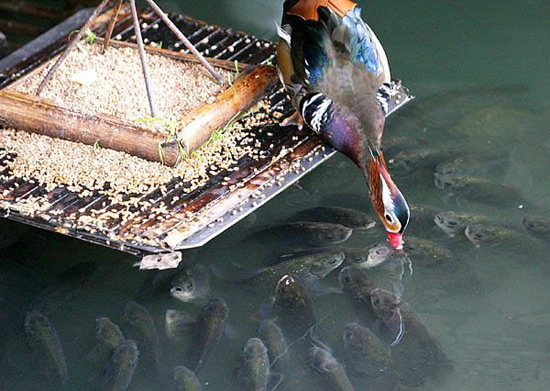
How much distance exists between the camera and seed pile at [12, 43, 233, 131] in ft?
17.0

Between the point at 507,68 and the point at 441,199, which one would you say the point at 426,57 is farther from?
the point at 441,199

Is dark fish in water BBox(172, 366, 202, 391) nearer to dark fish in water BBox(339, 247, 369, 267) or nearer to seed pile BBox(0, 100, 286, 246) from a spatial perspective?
seed pile BBox(0, 100, 286, 246)

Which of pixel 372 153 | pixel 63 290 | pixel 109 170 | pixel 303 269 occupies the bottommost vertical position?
pixel 303 269

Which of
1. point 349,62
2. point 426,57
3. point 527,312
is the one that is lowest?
point 527,312

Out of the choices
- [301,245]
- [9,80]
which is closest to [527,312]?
[301,245]

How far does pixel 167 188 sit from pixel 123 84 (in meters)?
0.88

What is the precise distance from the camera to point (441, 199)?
18.3 feet

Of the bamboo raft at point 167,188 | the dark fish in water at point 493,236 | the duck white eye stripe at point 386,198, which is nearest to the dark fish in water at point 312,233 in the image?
the bamboo raft at point 167,188

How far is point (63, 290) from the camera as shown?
5047 mm

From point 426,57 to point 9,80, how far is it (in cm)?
292

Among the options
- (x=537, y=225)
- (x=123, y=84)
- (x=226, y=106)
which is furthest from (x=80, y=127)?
(x=537, y=225)

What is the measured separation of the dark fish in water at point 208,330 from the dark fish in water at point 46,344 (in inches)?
23.6

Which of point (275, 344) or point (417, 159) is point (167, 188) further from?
point (417, 159)

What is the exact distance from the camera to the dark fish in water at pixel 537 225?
520cm
